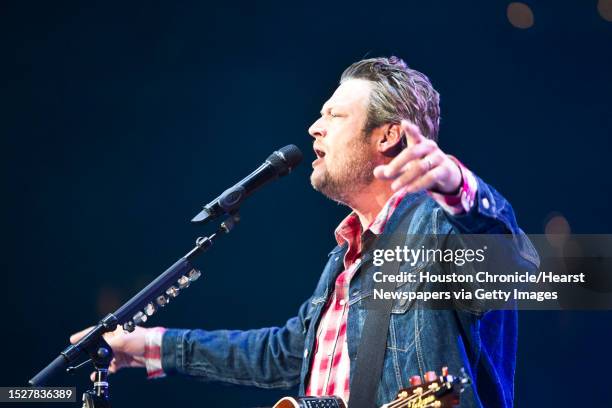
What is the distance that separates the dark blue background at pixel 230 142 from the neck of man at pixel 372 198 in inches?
38.4

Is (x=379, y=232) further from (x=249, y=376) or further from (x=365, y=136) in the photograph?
(x=249, y=376)

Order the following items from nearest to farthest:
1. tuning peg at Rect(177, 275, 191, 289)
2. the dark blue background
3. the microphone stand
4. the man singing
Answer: the man singing → the microphone stand → tuning peg at Rect(177, 275, 191, 289) → the dark blue background

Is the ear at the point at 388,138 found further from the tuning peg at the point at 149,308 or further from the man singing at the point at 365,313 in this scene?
the tuning peg at the point at 149,308

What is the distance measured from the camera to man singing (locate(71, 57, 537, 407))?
2.00m

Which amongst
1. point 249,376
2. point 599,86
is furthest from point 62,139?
point 599,86

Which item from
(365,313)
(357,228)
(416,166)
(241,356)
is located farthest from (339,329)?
(416,166)

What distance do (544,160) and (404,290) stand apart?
153 cm

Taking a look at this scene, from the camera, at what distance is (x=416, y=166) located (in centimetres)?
142

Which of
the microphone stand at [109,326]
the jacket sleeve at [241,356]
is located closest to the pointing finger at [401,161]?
the microphone stand at [109,326]

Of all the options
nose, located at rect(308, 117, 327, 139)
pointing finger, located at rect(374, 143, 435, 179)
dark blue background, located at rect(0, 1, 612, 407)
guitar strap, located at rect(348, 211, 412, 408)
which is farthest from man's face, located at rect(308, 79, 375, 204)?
pointing finger, located at rect(374, 143, 435, 179)

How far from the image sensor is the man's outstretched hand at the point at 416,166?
140cm

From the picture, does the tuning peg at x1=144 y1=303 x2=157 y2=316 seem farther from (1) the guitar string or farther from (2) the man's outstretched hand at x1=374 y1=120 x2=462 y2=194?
(2) the man's outstretched hand at x1=374 y1=120 x2=462 y2=194

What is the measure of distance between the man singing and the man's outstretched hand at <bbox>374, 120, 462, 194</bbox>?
Result: 0.11 meters

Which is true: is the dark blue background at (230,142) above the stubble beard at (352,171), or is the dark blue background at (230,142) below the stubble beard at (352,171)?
above
